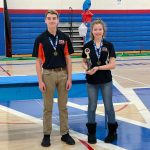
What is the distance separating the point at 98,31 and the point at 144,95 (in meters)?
3.24

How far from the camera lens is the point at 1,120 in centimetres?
511

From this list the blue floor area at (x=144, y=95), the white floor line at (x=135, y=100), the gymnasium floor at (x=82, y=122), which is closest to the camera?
the gymnasium floor at (x=82, y=122)

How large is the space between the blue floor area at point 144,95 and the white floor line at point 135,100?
2.8 inches

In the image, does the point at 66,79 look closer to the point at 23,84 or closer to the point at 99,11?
the point at 23,84

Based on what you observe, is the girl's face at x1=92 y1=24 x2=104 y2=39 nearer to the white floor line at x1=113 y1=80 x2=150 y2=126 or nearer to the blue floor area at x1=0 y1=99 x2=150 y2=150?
the blue floor area at x1=0 y1=99 x2=150 y2=150

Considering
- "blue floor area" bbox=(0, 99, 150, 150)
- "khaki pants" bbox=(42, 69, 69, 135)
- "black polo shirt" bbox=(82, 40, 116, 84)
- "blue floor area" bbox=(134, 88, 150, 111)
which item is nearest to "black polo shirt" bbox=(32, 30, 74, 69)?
"khaki pants" bbox=(42, 69, 69, 135)

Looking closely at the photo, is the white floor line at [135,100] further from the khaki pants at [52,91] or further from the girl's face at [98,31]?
the girl's face at [98,31]

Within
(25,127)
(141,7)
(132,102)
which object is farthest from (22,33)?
(25,127)

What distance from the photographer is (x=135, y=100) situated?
6430 mm

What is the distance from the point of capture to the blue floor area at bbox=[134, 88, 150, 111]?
6.20 metres

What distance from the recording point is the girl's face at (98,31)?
3924 mm

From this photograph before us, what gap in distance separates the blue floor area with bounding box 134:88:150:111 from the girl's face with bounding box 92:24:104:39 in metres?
2.30

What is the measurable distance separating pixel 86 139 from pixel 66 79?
2.59 feet

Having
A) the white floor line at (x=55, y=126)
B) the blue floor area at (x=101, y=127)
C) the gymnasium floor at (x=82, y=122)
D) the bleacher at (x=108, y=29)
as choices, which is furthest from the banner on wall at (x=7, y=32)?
the white floor line at (x=55, y=126)
